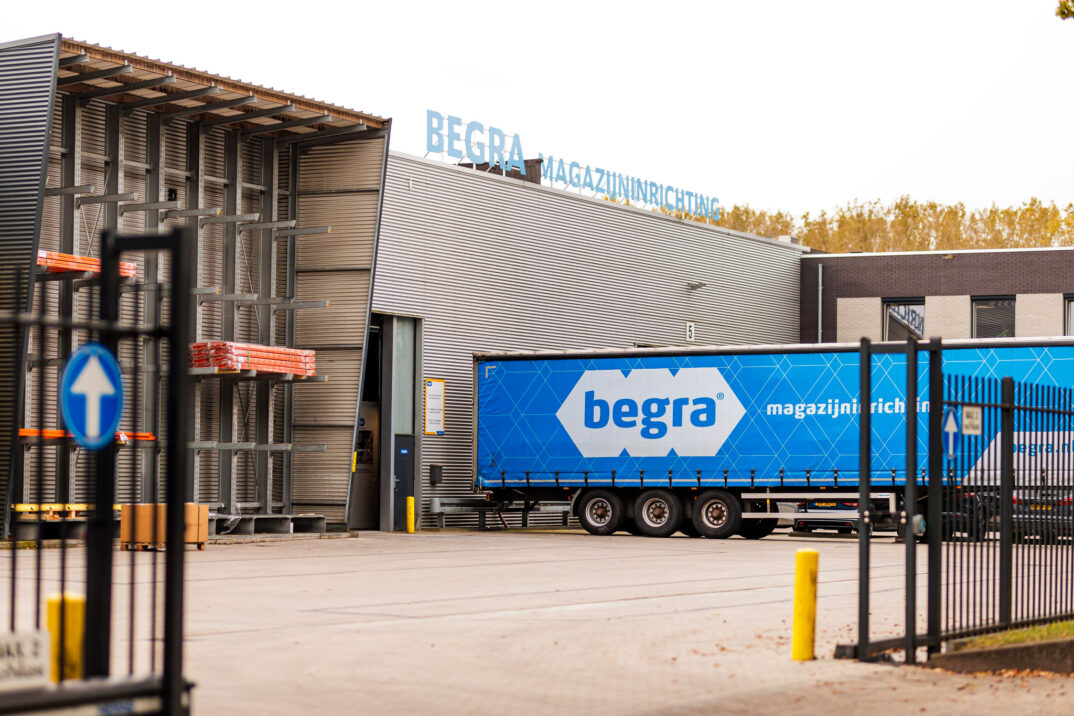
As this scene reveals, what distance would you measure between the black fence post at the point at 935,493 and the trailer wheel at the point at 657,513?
19.4 meters

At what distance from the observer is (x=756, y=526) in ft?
99.6

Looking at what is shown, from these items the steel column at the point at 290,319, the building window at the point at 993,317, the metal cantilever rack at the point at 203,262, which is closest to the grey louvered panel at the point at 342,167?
the steel column at the point at 290,319

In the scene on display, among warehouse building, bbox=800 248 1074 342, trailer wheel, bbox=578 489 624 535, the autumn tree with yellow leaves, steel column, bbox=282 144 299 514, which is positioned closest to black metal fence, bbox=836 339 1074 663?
trailer wheel, bbox=578 489 624 535

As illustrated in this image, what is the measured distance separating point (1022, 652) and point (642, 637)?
322 cm

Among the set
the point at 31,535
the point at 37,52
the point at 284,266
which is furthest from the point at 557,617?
the point at 284,266

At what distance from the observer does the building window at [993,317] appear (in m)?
44.4

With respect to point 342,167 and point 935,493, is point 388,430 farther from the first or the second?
point 935,493

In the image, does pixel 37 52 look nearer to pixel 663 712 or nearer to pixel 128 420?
pixel 128 420

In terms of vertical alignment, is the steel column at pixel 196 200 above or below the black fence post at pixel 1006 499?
above

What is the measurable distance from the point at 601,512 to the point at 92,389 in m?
25.7

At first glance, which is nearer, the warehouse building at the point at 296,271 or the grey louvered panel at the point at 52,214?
the warehouse building at the point at 296,271

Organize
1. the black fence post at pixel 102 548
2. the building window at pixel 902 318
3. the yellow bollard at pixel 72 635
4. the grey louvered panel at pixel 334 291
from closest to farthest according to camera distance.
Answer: the black fence post at pixel 102 548 < the yellow bollard at pixel 72 635 < the grey louvered panel at pixel 334 291 < the building window at pixel 902 318

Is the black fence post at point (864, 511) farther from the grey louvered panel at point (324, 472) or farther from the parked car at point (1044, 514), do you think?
the grey louvered panel at point (324, 472)

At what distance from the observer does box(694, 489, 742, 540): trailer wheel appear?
29531 mm
